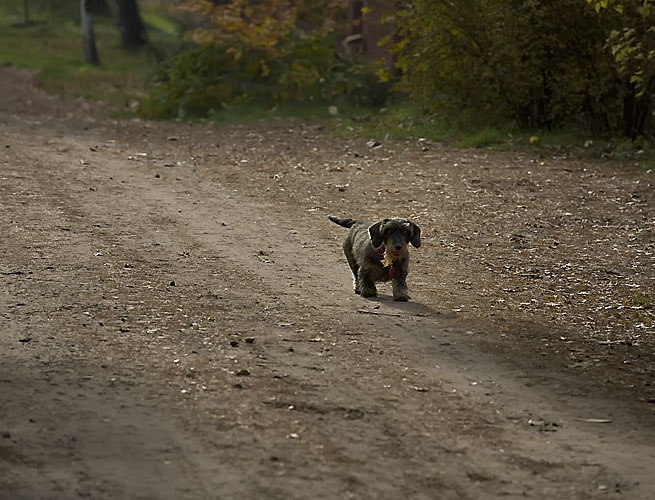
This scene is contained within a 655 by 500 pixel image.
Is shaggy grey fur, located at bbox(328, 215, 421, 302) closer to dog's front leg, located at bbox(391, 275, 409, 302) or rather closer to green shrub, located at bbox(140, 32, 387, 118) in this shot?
dog's front leg, located at bbox(391, 275, 409, 302)

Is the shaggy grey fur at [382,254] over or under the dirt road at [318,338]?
over

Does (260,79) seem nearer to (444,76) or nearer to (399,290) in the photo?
(444,76)

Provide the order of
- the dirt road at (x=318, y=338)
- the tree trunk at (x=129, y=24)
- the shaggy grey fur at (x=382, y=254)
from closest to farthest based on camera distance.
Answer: the dirt road at (x=318, y=338), the shaggy grey fur at (x=382, y=254), the tree trunk at (x=129, y=24)

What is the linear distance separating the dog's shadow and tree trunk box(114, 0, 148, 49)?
89.7 ft

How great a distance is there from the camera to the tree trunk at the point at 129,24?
34.9 m

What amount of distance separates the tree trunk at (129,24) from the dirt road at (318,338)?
2069cm

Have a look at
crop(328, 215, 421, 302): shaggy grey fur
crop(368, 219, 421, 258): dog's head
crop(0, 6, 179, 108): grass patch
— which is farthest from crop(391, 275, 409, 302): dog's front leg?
crop(0, 6, 179, 108): grass patch

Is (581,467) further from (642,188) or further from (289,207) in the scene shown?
(642,188)

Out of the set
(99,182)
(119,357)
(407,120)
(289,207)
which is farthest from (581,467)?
(407,120)

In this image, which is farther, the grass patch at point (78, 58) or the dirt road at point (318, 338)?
the grass patch at point (78, 58)

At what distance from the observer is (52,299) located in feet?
28.2

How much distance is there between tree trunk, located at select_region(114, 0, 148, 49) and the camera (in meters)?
34.9

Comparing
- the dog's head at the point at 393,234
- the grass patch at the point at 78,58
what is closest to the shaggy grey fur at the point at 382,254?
the dog's head at the point at 393,234

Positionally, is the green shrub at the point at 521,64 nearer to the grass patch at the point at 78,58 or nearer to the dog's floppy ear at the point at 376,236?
the dog's floppy ear at the point at 376,236
